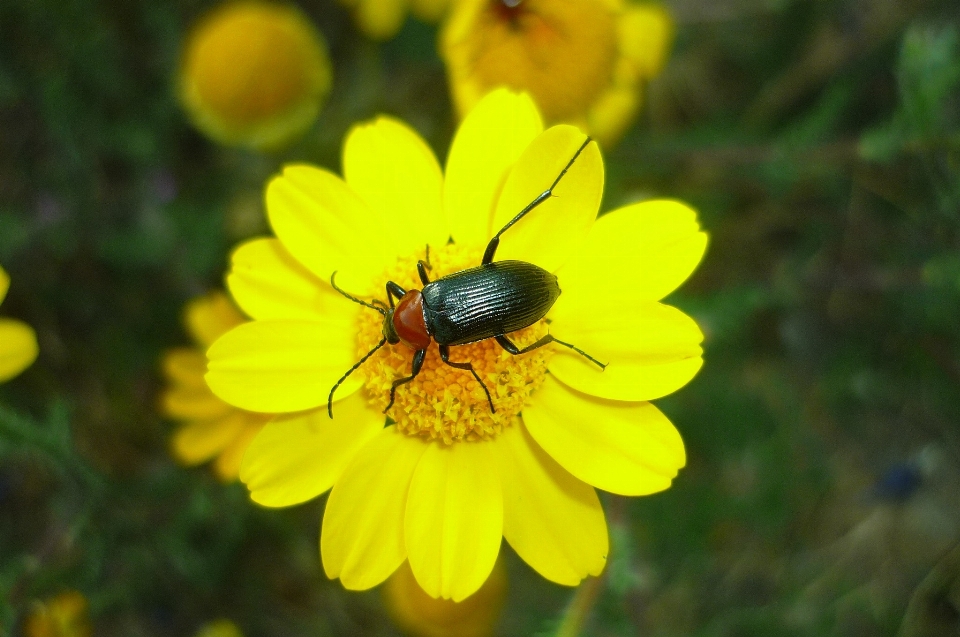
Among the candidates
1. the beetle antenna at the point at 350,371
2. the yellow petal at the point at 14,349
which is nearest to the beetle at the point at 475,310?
the beetle antenna at the point at 350,371

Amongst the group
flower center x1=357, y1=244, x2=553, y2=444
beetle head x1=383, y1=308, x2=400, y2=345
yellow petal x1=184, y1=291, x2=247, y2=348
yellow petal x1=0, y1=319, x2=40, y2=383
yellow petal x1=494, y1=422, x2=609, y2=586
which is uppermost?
yellow petal x1=0, y1=319, x2=40, y2=383

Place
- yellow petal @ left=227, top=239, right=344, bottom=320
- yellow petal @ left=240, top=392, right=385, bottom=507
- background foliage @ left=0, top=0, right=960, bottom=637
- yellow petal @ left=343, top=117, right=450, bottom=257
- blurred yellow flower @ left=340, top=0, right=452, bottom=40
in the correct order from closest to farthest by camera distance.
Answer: yellow petal @ left=240, top=392, right=385, bottom=507 → yellow petal @ left=227, top=239, right=344, bottom=320 → yellow petal @ left=343, top=117, right=450, bottom=257 → blurred yellow flower @ left=340, top=0, right=452, bottom=40 → background foliage @ left=0, top=0, right=960, bottom=637

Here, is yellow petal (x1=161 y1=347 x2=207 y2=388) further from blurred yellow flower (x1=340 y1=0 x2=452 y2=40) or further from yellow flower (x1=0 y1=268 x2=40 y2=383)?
blurred yellow flower (x1=340 y1=0 x2=452 y2=40)

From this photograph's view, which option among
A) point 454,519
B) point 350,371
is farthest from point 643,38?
point 454,519

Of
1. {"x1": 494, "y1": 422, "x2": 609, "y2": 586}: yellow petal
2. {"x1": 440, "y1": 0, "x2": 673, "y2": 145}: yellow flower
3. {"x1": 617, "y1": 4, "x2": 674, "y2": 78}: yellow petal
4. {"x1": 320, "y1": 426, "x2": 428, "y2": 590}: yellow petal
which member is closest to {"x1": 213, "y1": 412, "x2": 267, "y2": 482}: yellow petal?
{"x1": 320, "y1": 426, "x2": 428, "y2": 590}: yellow petal

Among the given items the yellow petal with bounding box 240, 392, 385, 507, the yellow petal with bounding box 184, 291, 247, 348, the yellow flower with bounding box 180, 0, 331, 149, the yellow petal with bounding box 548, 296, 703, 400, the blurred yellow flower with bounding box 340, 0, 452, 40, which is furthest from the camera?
the blurred yellow flower with bounding box 340, 0, 452, 40

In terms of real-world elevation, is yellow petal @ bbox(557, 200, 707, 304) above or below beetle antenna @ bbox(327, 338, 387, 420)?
above

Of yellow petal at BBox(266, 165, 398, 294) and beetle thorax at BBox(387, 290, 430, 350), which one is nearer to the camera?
beetle thorax at BBox(387, 290, 430, 350)

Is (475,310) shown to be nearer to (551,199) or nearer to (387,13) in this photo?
(551,199)
